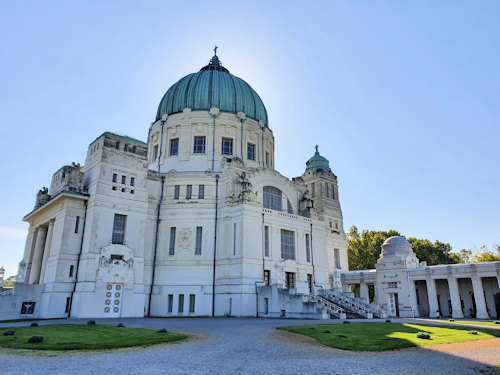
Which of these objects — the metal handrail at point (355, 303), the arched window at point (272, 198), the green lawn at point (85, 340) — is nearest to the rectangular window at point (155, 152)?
the arched window at point (272, 198)

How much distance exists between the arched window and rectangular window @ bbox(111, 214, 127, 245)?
51.3ft

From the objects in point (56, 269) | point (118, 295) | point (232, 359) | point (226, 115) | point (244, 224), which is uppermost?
point (226, 115)

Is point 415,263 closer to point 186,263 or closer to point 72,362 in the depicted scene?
point 186,263

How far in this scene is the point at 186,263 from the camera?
40344mm

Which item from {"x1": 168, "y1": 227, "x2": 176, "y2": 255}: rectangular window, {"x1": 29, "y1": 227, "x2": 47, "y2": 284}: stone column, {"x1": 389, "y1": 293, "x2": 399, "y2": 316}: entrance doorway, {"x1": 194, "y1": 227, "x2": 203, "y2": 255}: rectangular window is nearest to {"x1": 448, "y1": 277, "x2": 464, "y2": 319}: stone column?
{"x1": 389, "y1": 293, "x2": 399, "y2": 316}: entrance doorway

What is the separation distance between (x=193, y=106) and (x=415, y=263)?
3346 centimetres

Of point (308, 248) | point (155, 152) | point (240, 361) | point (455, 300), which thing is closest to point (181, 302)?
point (308, 248)

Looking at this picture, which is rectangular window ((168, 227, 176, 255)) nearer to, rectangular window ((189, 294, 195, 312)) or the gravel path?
rectangular window ((189, 294, 195, 312))

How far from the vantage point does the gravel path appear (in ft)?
36.1

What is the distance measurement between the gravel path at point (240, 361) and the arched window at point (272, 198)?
29321 millimetres

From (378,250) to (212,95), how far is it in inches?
1707

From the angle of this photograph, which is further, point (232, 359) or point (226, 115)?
point (226, 115)

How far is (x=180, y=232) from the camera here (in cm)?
4150

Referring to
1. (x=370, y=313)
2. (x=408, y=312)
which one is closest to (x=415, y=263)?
(x=408, y=312)
